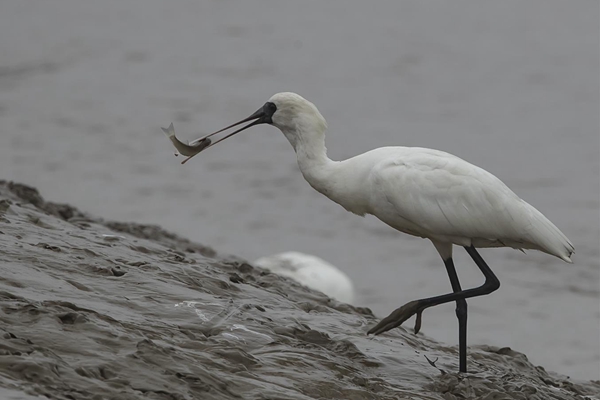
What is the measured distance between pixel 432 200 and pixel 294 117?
1029 millimetres

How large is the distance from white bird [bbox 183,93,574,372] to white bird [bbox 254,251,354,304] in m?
4.65

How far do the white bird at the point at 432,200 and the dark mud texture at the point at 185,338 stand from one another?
16.4 inches

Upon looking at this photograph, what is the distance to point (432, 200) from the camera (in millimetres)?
6867

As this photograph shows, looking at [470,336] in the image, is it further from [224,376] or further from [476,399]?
[224,376]

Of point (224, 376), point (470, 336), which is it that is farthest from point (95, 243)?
point (470, 336)

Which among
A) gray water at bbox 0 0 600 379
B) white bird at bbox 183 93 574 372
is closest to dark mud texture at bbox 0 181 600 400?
white bird at bbox 183 93 574 372

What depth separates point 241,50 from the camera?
2362cm

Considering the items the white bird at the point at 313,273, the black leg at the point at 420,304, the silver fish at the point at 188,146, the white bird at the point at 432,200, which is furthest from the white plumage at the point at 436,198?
the white bird at the point at 313,273

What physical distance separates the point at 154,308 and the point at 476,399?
1899 millimetres

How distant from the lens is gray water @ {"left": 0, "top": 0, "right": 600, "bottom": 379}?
13.8 meters

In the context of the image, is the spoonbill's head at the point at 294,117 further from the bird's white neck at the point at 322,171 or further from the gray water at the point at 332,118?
the gray water at the point at 332,118

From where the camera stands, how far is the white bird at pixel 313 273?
38.7 feet

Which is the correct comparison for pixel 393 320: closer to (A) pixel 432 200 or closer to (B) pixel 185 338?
(A) pixel 432 200

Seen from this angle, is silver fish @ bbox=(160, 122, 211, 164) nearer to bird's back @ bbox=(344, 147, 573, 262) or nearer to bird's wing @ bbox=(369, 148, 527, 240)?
bird's back @ bbox=(344, 147, 573, 262)
